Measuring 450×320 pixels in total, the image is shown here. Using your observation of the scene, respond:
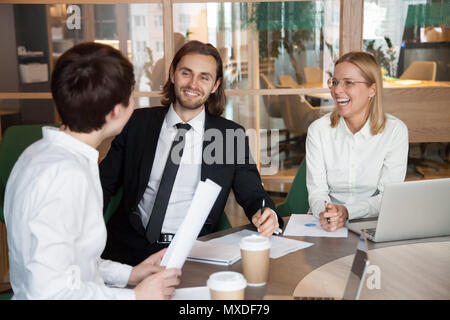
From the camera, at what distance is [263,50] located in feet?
12.8

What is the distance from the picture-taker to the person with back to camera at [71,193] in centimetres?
110

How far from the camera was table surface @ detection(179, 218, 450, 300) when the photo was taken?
4.37 feet

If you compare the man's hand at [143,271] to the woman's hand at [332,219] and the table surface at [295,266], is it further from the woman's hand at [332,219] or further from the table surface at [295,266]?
the woman's hand at [332,219]

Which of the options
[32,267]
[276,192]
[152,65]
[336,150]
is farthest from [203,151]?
[276,192]

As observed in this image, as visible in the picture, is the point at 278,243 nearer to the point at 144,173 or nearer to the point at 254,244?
the point at 254,244

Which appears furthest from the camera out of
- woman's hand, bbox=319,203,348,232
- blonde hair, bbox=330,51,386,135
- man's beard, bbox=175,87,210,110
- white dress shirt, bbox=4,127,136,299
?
blonde hair, bbox=330,51,386,135

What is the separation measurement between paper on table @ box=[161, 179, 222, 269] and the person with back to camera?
42 mm

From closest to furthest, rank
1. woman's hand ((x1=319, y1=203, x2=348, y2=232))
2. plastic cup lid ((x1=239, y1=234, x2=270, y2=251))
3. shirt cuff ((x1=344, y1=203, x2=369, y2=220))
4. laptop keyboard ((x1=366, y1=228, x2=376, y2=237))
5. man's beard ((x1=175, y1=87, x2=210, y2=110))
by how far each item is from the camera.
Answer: plastic cup lid ((x1=239, y1=234, x2=270, y2=251)) → laptop keyboard ((x1=366, y1=228, x2=376, y2=237)) → woman's hand ((x1=319, y1=203, x2=348, y2=232)) → shirt cuff ((x1=344, y1=203, x2=369, y2=220)) → man's beard ((x1=175, y1=87, x2=210, y2=110))

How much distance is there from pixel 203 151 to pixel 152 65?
1643 millimetres

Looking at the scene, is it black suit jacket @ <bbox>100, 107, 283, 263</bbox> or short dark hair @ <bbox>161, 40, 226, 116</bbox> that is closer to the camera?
black suit jacket @ <bbox>100, 107, 283, 263</bbox>

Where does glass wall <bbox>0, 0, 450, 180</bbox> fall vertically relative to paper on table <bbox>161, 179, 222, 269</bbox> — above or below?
above

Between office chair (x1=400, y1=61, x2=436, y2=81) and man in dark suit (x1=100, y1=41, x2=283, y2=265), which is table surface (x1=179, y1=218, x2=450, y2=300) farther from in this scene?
office chair (x1=400, y1=61, x2=436, y2=81)

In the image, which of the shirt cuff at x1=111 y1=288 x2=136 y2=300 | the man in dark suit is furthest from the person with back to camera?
the man in dark suit

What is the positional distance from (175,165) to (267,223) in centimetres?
61
